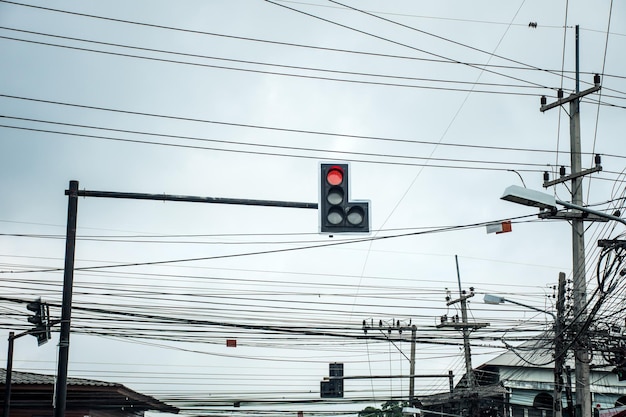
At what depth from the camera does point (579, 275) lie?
1037 inches

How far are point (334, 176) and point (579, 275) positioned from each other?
14601 mm

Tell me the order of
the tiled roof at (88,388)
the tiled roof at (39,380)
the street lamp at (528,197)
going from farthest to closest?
1. the tiled roof at (39,380)
2. the tiled roof at (88,388)
3. the street lamp at (528,197)

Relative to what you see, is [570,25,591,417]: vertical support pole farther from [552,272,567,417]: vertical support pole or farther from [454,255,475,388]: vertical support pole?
[454,255,475,388]: vertical support pole

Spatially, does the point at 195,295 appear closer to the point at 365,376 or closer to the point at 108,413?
the point at 108,413

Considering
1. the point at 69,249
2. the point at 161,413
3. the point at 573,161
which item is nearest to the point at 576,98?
the point at 573,161

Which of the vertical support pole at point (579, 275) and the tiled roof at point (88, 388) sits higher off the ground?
the vertical support pole at point (579, 275)

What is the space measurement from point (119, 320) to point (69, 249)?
8002 millimetres

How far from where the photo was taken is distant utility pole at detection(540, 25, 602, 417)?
26094mm

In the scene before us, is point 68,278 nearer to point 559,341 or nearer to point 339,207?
point 339,207

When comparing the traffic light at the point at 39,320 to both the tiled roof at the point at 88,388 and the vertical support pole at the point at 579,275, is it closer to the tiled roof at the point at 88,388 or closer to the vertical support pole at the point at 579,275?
the tiled roof at the point at 88,388

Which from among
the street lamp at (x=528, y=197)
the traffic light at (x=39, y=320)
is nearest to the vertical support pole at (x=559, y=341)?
the street lamp at (x=528, y=197)

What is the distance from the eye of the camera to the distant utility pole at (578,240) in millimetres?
26094

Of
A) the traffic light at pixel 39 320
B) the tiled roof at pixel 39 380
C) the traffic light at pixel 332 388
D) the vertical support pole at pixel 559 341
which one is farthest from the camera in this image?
the traffic light at pixel 332 388

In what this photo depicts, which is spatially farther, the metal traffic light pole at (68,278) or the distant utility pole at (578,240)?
the distant utility pole at (578,240)
